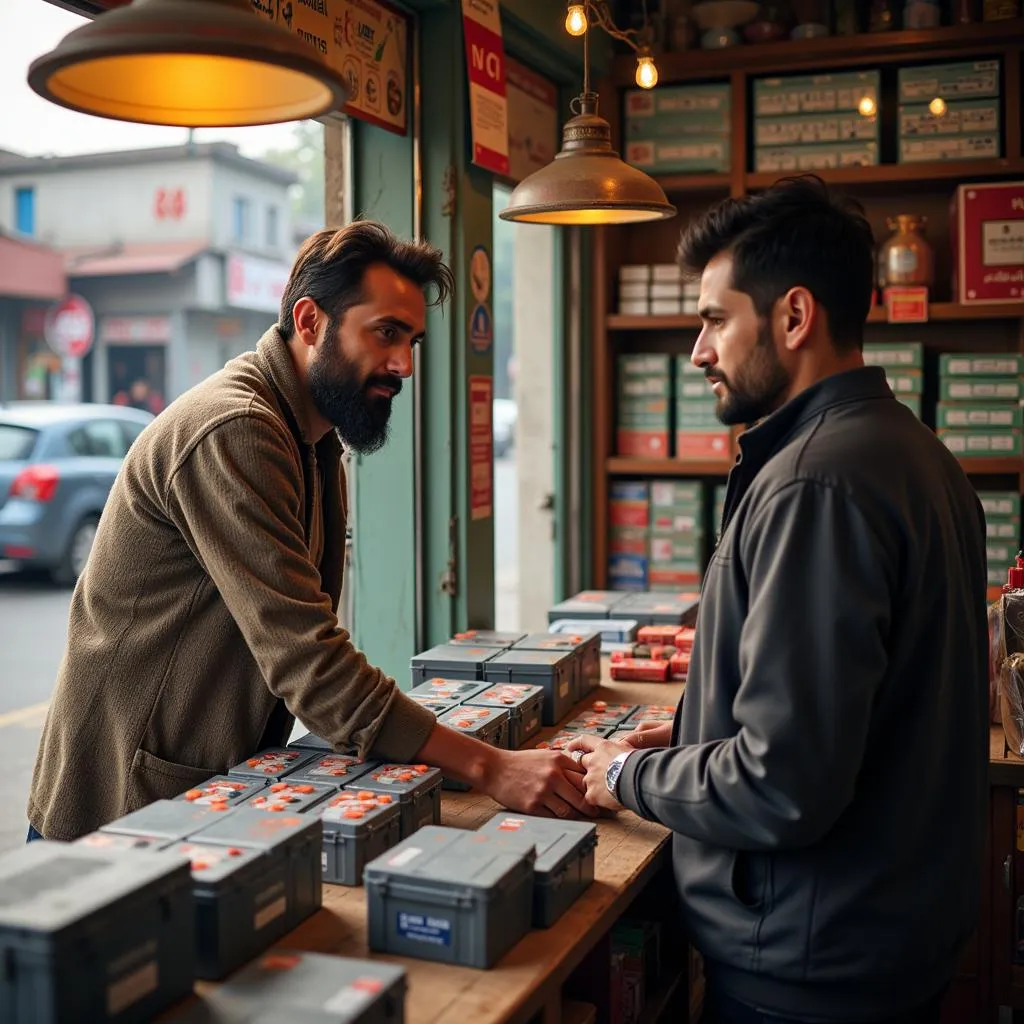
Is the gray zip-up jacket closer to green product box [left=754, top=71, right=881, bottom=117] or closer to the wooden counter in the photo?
the wooden counter

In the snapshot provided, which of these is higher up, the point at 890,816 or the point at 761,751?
the point at 761,751

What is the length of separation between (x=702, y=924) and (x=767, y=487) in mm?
624

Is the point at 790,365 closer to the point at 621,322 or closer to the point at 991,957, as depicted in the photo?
the point at 991,957

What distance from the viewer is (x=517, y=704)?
2.63m

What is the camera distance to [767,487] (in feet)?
5.37

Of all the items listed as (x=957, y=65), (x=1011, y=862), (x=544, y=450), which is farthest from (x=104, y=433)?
(x=1011, y=862)

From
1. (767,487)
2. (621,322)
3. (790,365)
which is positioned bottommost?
(767,487)

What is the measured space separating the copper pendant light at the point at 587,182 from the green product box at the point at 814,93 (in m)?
2.03

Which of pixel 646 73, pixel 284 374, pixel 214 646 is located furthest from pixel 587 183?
pixel 214 646

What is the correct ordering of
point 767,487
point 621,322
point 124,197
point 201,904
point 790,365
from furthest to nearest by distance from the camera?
point 124,197 → point 621,322 → point 790,365 → point 767,487 → point 201,904

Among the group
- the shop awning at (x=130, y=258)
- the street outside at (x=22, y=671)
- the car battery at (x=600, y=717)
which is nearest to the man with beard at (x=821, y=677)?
the car battery at (x=600, y=717)

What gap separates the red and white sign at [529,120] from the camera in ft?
14.0

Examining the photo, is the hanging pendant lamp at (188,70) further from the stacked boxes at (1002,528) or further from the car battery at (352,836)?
the stacked boxes at (1002,528)

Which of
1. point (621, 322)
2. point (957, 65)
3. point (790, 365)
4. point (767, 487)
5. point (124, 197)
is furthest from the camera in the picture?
point (124, 197)
